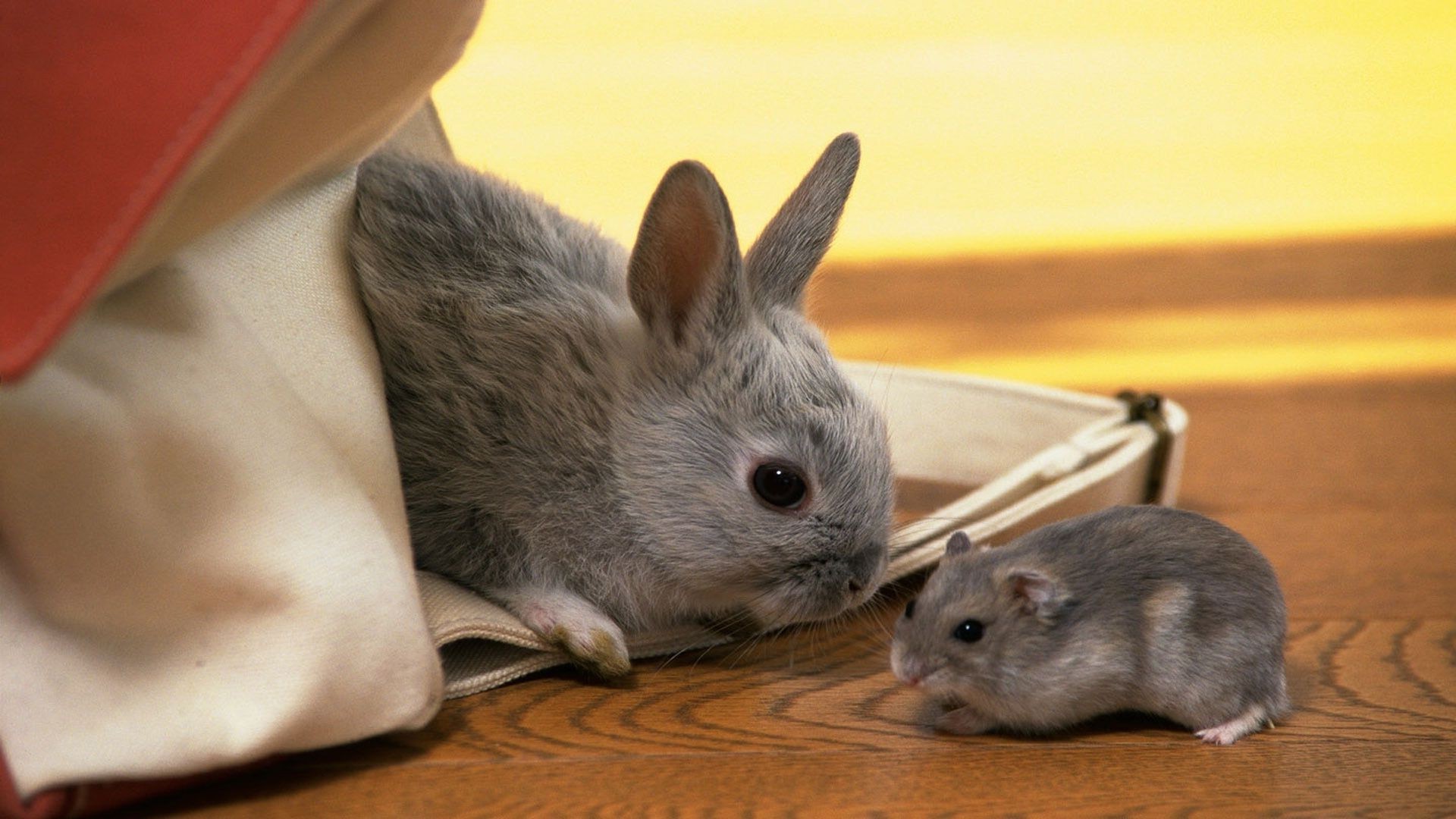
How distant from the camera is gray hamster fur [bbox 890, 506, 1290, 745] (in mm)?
1367

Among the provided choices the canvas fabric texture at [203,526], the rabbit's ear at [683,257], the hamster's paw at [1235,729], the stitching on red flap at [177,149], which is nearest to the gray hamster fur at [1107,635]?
the hamster's paw at [1235,729]

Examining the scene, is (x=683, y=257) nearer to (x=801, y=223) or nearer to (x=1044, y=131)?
(x=801, y=223)

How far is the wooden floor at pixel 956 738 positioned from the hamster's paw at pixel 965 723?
0.01 meters

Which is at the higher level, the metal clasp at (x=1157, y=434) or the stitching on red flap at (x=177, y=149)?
the stitching on red flap at (x=177, y=149)

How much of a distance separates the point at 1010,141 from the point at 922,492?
73.1 inches

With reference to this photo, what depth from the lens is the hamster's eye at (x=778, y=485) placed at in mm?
1511

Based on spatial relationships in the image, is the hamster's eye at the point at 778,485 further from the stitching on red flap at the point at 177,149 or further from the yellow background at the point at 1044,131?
the yellow background at the point at 1044,131

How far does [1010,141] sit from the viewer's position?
3877mm

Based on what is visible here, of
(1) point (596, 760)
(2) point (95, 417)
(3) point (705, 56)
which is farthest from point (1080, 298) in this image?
(2) point (95, 417)

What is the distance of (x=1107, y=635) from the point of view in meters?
1.37

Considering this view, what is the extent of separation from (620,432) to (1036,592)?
1.59ft

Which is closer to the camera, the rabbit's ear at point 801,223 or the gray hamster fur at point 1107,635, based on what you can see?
the gray hamster fur at point 1107,635

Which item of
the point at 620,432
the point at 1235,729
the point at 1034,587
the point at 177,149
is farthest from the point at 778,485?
the point at 177,149

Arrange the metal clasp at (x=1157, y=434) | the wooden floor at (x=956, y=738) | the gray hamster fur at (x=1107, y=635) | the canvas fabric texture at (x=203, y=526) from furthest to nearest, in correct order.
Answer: the metal clasp at (x=1157, y=434) < the gray hamster fur at (x=1107, y=635) < the wooden floor at (x=956, y=738) < the canvas fabric texture at (x=203, y=526)
